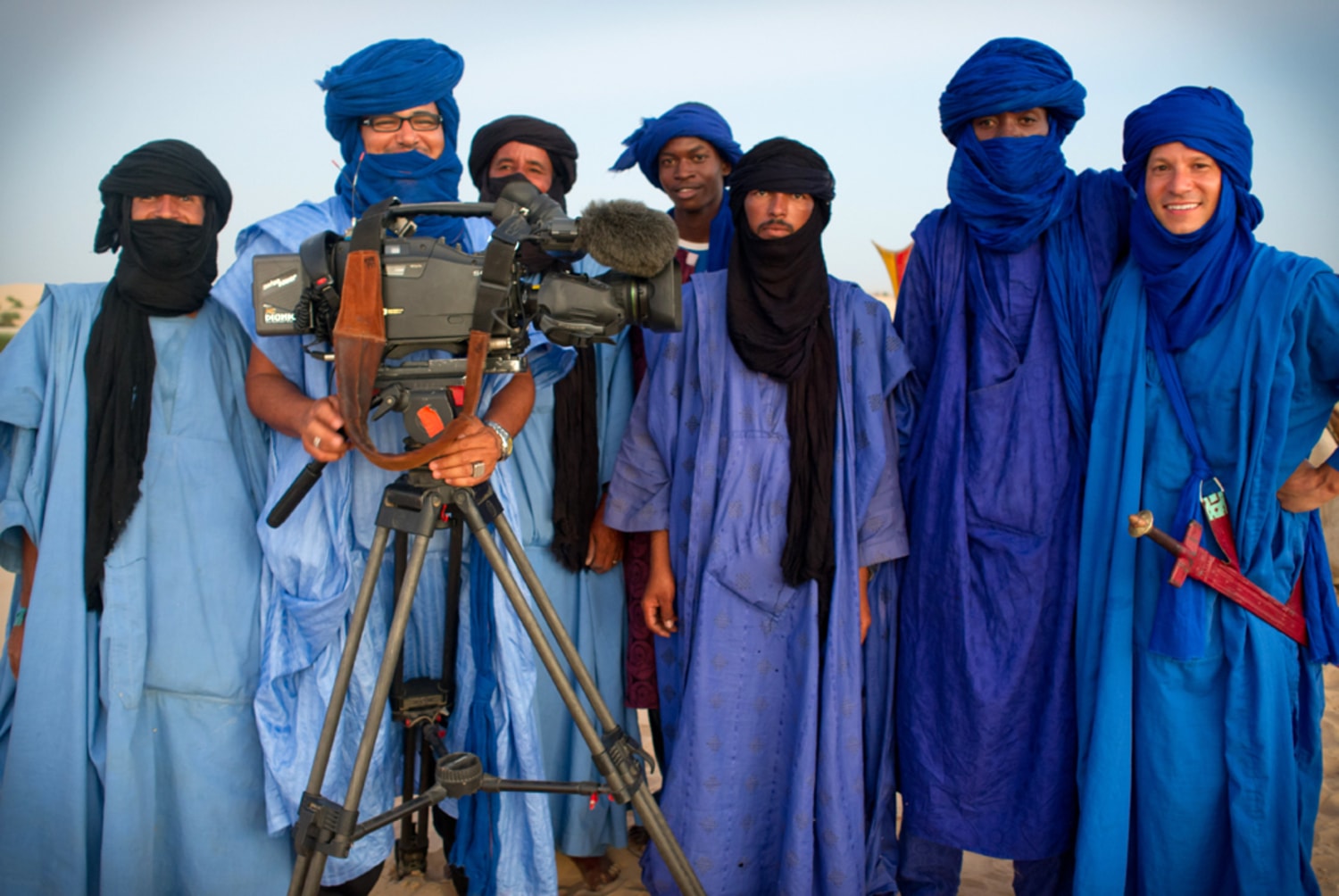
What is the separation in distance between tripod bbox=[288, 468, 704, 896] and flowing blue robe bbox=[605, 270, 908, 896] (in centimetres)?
47

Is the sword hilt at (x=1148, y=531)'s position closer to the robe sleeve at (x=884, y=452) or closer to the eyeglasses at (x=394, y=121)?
the robe sleeve at (x=884, y=452)

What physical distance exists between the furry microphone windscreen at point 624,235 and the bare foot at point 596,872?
1.97 meters

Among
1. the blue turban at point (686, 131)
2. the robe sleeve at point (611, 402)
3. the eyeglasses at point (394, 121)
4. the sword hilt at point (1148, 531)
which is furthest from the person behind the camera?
the blue turban at point (686, 131)

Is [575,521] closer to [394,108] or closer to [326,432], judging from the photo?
[326,432]

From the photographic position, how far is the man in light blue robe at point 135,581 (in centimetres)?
223

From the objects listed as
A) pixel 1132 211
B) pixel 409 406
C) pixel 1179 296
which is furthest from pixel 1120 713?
pixel 409 406

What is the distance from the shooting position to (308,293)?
1.86 m

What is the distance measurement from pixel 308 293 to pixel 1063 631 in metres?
1.96

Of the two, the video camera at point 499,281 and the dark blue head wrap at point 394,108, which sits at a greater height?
the dark blue head wrap at point 394,108

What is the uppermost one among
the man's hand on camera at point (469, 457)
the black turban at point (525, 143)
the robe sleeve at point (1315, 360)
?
the black turban at point (525, 143)

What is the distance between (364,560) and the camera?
7.75 ft

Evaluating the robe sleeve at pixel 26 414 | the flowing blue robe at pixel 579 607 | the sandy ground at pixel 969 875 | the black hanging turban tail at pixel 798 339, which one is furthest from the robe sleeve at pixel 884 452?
the robe sleeve at pixel 26 414

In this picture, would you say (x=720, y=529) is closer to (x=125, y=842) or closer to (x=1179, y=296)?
(x=1179, y=296)

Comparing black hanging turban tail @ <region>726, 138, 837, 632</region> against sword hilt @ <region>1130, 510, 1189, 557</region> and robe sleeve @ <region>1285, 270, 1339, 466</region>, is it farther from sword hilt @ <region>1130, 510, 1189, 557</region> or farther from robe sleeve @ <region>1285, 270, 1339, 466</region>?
robe sleeve @ <region>1285, 270, 1339, 466</region>
